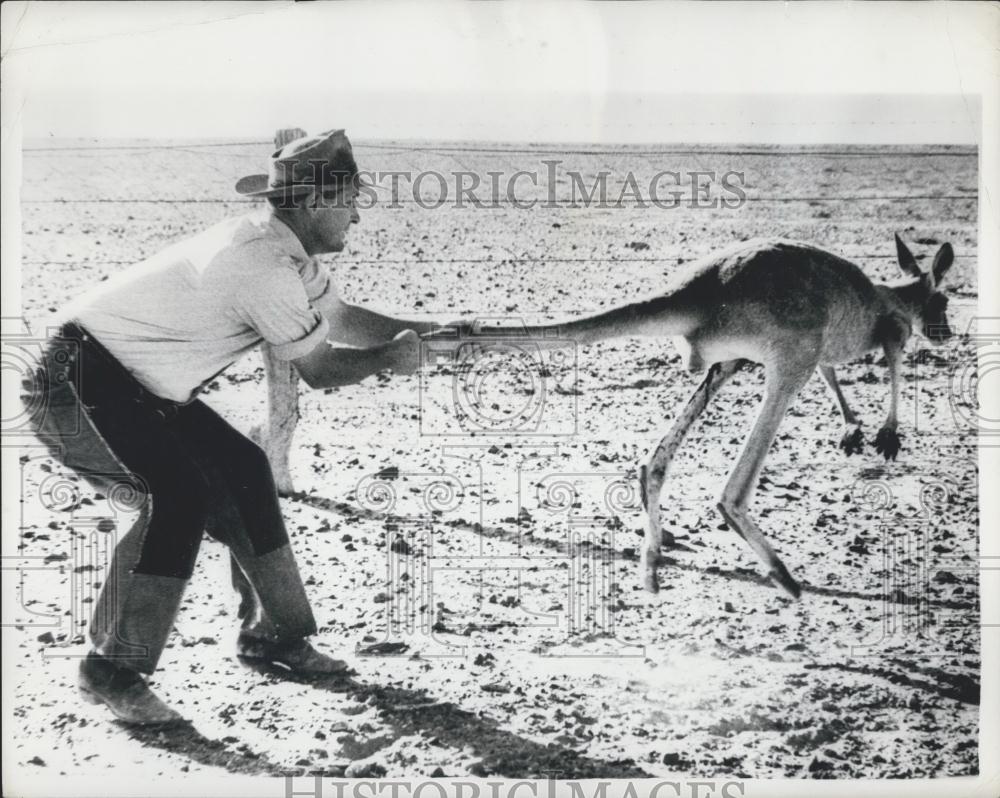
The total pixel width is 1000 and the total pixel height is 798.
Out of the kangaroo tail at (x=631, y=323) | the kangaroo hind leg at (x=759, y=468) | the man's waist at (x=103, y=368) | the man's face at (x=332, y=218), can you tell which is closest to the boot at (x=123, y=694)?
the man's waist at (x=103, y=368)

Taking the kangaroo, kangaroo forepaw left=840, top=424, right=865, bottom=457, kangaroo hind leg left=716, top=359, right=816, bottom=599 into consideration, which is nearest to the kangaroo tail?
the kangaroo

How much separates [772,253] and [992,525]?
1123 mm

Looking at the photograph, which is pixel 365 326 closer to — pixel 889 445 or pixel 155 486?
pixel 155 486

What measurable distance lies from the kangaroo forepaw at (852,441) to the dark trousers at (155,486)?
5.78 feet

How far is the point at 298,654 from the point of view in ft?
10.3

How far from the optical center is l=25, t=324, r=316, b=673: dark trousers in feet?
9.73

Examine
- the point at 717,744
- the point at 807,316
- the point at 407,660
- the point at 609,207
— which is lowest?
the point at 717,744

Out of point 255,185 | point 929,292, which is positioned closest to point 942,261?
point 929,292

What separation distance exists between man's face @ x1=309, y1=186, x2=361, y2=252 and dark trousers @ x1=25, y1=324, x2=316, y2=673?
60 cm

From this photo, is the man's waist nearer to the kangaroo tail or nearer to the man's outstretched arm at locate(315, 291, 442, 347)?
the man's outstretched arm at locate(315, 291, 442, 347)

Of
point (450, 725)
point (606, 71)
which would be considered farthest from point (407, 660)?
point (606, 71)

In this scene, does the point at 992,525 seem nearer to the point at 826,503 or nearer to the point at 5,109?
the point at 826,503

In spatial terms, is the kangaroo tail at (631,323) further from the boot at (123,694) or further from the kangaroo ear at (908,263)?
the boot at (123,694)

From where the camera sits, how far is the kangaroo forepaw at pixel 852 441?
132 inches
